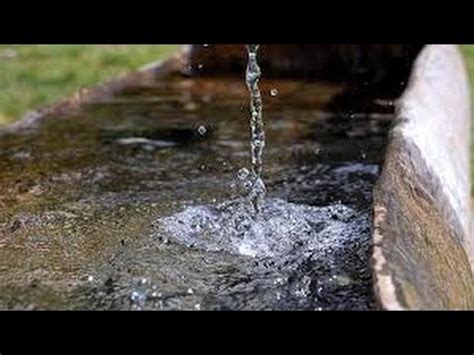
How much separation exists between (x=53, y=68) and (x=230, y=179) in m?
5.92

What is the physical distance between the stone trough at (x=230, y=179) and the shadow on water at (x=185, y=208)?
1 cm

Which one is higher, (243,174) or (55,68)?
(243,174)

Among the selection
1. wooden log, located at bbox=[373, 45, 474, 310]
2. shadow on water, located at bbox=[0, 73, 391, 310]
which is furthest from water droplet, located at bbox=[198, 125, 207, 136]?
wooden log, located at bbox=[373, 45, 474, 310]

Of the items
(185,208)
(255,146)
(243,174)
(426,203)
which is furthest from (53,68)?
(426,203)

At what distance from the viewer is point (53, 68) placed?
9.59 m

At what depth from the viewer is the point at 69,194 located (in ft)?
12.2

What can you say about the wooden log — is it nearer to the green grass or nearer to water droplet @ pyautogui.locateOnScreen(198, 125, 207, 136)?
water droplet @ pyautogui.locateOnScreen(198, 125, 207, 136)

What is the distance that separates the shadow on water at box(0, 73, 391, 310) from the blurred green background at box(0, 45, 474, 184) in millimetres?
2164

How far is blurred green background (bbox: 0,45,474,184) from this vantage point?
8070mm

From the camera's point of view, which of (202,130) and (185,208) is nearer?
(185,208)

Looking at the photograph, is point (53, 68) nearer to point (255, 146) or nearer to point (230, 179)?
point (255, 146)
